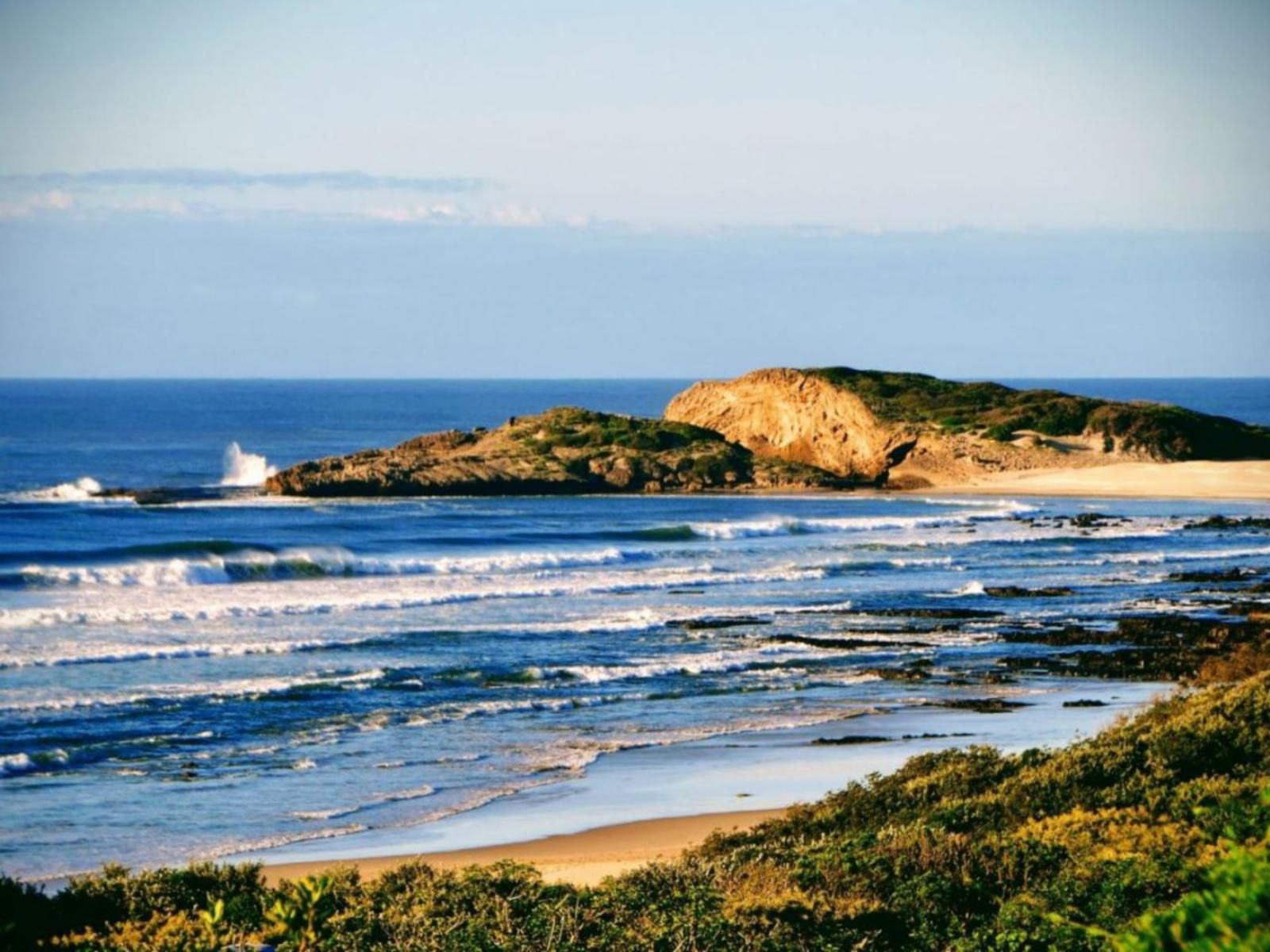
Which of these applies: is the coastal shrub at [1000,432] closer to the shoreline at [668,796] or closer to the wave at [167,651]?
the wave at [167,651]

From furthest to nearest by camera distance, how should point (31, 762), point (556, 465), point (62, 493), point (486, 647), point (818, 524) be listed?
point (556, 465) → point (62, 493) → point (818, 524) → point (486, 647) → point (31, 762)

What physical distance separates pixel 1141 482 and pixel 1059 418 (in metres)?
7.85

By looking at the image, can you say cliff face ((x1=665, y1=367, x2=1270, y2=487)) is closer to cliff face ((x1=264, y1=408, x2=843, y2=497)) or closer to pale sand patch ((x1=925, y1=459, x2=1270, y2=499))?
pale sand patch ((x1=925, y1=459, x2=1270, y2=499))

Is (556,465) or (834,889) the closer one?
(834,889)

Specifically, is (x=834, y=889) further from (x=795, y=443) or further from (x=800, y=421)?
(x=795, y=443)

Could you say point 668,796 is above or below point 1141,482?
below

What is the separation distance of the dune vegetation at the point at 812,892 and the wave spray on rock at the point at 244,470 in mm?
62802

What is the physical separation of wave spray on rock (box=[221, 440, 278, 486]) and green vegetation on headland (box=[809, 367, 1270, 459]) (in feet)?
89.2

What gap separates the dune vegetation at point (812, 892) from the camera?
10594 mm

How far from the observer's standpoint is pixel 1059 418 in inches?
3083

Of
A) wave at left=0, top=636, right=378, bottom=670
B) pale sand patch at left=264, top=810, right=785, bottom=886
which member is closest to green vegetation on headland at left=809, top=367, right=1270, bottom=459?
wave at left=0, top=636, right=378, bottom=670

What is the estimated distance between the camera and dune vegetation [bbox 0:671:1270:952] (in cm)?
1059

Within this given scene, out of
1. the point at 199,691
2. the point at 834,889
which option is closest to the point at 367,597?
the point at 199,691

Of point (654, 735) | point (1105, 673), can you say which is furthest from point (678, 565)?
point (654, 735)
